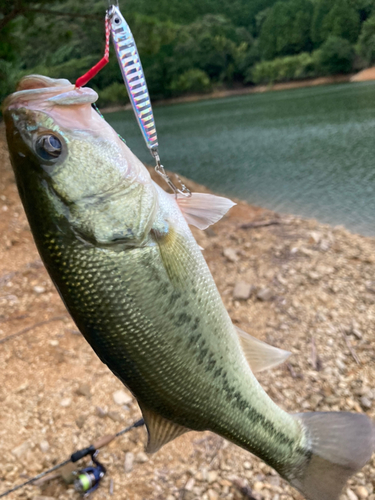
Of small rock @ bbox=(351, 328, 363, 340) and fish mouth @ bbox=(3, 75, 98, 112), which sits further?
small rock @ bbox=(351, 328, 363, 340)

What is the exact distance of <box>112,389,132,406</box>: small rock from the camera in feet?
11.0

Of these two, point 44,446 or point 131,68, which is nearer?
point 131,68

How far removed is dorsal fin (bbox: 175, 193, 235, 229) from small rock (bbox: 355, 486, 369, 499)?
221cm

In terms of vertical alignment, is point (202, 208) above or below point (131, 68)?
below

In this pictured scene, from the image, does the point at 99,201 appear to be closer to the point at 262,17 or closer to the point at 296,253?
the point at 296,253

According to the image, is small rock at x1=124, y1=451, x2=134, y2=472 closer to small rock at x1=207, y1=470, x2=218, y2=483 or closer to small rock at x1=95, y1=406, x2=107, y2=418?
small rock at x1=95, y1=406, x2=107, y2=418


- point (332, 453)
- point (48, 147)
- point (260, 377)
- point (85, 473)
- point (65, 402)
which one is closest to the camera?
point (48, 147)

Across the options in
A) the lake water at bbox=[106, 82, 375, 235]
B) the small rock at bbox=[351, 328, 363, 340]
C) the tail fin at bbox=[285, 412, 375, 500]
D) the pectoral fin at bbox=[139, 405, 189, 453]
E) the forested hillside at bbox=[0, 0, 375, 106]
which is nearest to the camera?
the pectoral fin at bbox=[139, 405, 189, 453]

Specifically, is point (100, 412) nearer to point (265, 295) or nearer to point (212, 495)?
point (212, 495)

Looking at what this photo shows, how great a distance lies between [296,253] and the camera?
5.25 m

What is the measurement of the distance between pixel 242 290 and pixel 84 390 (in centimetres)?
207

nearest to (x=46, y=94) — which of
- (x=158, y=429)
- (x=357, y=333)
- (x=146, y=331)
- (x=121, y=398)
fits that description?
(x=146, y=331)

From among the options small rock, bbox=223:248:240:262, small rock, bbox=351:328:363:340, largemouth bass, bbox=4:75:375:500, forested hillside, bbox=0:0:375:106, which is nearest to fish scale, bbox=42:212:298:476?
largemouth bass, bbox=4:75:375:500

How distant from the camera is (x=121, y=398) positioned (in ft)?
11.1
